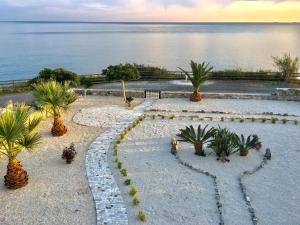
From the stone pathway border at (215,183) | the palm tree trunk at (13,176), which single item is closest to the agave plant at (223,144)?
the stone pathway border at (215,183)

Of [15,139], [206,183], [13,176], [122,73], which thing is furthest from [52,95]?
[206,183]

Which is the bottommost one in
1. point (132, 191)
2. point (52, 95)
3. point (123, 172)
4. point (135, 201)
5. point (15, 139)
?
point (135, 201)

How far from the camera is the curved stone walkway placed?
10211 mm

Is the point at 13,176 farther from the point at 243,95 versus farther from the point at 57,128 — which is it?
the point at 243,95

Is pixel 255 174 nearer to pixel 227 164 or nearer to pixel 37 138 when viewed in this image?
pixel 227 164

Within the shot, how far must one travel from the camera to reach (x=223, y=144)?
13867 mm

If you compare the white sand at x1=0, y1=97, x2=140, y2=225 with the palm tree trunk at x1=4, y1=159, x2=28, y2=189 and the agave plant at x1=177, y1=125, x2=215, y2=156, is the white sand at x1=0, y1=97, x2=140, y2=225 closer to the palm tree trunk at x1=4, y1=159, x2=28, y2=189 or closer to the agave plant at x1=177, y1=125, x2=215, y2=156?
the palm tree trunk at x1=4, y1=159, x2=28, y2=189

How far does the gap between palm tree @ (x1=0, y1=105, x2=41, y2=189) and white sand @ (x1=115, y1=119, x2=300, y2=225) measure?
3.50m

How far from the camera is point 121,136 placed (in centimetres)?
1619

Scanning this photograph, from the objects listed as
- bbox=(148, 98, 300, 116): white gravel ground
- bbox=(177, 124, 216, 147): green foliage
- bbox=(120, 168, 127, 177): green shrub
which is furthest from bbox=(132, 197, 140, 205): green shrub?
bbox=(148, 98, 300, 116): white gravel ground

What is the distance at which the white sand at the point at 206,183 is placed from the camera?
1021cm

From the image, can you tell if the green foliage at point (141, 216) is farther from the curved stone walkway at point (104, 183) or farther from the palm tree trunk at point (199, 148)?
the palm tree trunk at point (199, 148)

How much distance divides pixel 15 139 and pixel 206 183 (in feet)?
21.0

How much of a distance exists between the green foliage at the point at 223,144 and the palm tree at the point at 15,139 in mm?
6673
